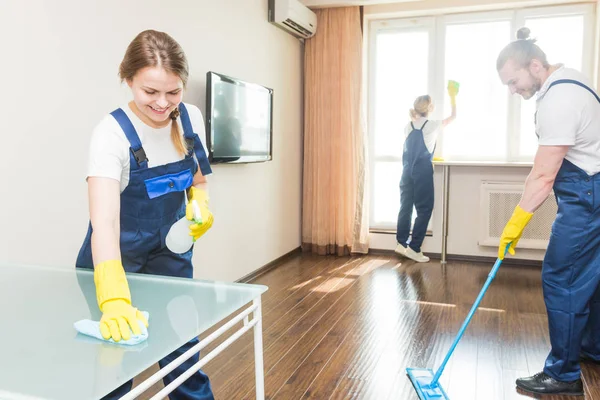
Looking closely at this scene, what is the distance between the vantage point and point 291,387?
2084 millimetres

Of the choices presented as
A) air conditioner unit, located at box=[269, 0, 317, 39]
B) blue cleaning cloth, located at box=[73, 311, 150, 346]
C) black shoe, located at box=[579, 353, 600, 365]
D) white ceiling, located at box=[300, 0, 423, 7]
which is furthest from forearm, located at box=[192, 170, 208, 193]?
white ceiling, located at box=[300, 0, 423, 7]

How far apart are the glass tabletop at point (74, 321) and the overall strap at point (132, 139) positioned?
325 mm

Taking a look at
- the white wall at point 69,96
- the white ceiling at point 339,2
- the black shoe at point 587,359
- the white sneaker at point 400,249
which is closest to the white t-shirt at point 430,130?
the white sneaker at point 400,249

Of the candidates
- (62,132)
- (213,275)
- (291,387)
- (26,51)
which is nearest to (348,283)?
(213,275)

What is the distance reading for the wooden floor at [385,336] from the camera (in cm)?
210

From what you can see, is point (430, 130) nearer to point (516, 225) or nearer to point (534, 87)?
point (534, 87)

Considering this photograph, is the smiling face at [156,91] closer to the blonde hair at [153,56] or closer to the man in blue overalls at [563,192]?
the blonde hair at [153,56]

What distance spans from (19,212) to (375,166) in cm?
348

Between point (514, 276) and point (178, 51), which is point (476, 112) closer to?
point (514, 276)

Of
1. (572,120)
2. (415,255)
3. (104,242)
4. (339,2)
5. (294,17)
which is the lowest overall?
(415,255)

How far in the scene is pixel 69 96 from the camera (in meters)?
2.05

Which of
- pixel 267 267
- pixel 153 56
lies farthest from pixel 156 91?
pixel 267 267

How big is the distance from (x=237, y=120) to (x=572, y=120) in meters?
2.03

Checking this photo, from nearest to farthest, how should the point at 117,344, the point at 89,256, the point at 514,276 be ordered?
the point at 117,344 < the point at 89,256 < the point at 514,276
